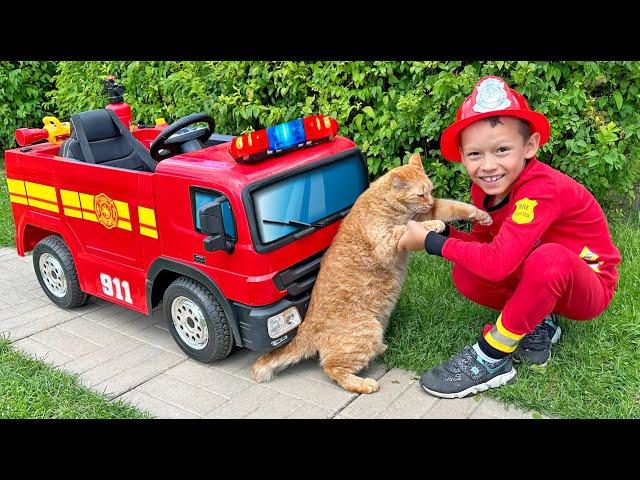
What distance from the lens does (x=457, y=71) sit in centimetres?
473

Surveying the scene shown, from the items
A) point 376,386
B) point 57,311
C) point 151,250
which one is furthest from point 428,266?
point 57,311

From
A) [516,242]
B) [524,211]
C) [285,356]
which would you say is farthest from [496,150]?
[285,356]

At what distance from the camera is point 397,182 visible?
3.29 metres

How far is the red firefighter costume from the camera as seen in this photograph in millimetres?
2818

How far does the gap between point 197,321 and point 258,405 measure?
2.16ft

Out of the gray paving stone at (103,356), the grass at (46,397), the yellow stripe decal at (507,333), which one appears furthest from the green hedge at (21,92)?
the yellow stripe decal at (507,333)

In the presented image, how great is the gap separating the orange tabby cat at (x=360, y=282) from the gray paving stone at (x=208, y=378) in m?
0.14

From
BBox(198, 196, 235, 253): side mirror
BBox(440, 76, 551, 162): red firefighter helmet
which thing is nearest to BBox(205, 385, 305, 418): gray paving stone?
BBox(198, 196, 235, 253): side mirror

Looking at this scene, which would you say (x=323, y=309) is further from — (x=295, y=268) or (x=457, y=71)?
(x=457, y=71)

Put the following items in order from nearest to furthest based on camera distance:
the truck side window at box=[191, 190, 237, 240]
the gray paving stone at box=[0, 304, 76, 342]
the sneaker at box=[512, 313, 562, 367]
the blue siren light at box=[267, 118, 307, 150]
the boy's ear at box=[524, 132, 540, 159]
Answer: the boy's ear at box=[524, 132, 540, 159]
the truck side window at box=[191, 190, 237, 240]
the sneaker at box=[512, 313, 562, 367]
the blue siren light at box=[267, 118, 307, 150]
the gray paving stone at box=[0, 304, 76, 342]

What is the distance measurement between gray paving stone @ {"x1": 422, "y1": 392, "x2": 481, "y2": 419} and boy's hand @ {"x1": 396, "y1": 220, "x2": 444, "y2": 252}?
0.82 m

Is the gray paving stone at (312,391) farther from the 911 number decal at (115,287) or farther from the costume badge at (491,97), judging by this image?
the costume badge at (491,97)

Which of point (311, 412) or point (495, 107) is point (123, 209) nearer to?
point (311, 412)

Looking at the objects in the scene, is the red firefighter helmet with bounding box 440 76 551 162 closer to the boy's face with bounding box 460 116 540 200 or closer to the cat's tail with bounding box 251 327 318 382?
the boy's face with bounding box 460 116 540 200
